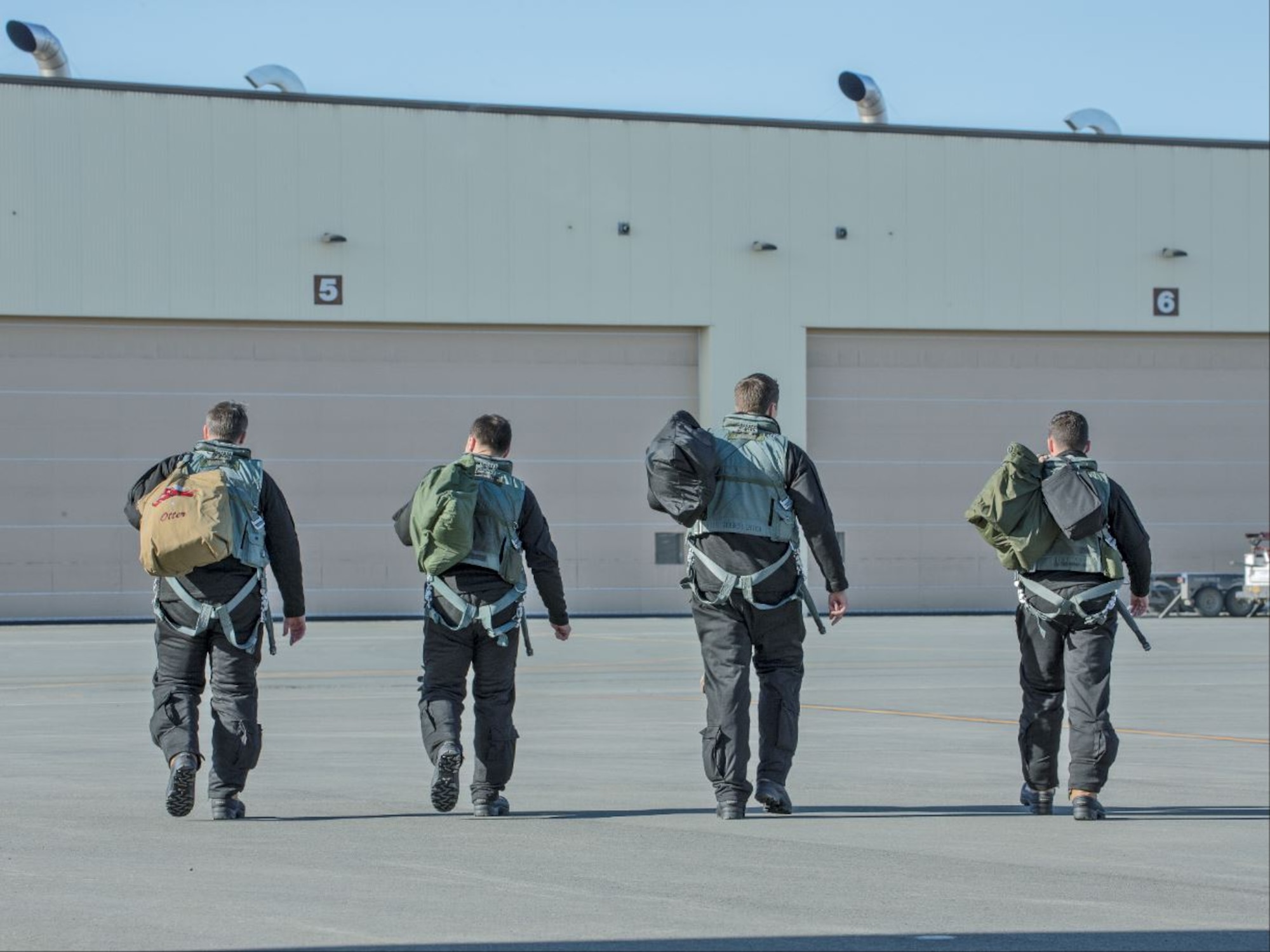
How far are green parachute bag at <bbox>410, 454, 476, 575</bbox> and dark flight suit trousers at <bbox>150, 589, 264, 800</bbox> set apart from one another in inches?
31.1

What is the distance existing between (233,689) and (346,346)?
68.5 ft

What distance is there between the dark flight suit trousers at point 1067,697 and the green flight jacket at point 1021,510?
227 mm

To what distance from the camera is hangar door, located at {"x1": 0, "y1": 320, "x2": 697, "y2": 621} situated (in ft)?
92.1

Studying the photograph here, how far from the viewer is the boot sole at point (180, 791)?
827 cm

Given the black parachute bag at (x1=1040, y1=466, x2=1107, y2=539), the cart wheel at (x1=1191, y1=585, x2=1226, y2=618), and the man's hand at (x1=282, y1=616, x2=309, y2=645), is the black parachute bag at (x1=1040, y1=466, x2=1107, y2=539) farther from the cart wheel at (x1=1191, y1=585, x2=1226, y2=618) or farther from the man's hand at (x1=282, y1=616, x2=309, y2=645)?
the cart wheel at (x1=1191, y1=585, x2=1226, y2=618)

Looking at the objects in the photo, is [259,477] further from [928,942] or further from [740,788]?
[928,942]

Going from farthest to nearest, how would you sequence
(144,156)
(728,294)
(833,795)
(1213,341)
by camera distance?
(1213,341)
(728,294)
(144,156)
(833,795)

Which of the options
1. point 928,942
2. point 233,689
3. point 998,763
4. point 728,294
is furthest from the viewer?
point 728,294

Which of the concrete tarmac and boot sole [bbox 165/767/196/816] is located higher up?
boot sole [bbox 165/767/196/816]

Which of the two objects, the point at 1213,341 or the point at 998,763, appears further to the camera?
the point at 1213,341

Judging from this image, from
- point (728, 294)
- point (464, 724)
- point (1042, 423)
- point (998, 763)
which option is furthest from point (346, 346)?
point (998, 763)

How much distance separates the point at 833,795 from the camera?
31.3 feet

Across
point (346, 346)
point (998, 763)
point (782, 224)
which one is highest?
point (782, 224)

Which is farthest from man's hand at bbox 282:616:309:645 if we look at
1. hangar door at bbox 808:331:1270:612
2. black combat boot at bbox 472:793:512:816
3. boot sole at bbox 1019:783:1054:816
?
hangar door at bbox 808:331:1270:612
